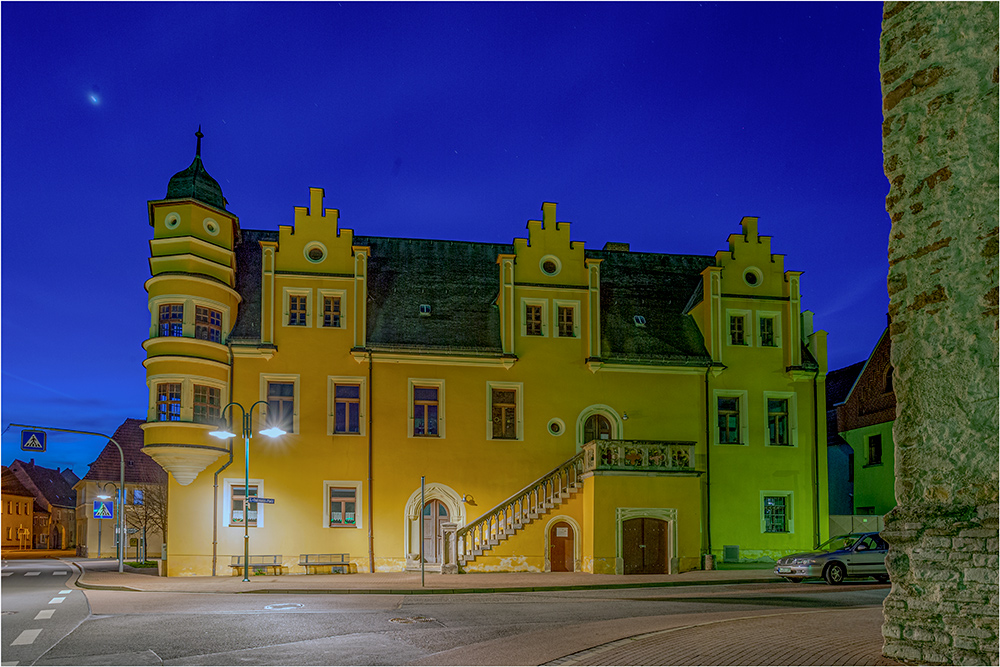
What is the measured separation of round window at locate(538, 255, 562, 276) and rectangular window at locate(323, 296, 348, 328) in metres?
7.01

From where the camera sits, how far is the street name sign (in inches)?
1224

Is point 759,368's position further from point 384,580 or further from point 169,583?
point 169,583

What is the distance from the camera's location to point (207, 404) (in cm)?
2909

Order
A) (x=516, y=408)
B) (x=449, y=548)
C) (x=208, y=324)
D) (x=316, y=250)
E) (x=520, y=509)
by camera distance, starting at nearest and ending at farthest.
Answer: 1. (x=449, y=548)
2. (x=520, y=509)
3. (x=208, y=324)
4. (x=316, y=250)
5. (x=516, y=408)

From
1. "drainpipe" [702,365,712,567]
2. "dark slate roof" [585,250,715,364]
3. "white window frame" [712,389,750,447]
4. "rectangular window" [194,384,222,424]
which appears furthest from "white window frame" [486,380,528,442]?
"rectangular window" [194,384,222,424]

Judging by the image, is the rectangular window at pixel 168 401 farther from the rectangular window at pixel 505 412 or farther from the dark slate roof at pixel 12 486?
the dark slate roof at pixel 12 486

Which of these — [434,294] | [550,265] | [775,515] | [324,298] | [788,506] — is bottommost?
[775,515]

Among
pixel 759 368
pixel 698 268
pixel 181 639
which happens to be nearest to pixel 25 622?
pixel 181 639

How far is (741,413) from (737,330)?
116 inches

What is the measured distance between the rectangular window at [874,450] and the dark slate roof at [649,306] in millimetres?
12246

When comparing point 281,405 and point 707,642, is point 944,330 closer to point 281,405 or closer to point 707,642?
point 707,642

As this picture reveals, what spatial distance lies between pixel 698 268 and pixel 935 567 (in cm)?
2722

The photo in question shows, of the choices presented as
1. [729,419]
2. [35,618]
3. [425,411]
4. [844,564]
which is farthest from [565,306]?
[35,618]

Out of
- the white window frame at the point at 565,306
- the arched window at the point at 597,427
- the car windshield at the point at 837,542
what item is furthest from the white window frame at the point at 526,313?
the car windshield at the point at 837,542
